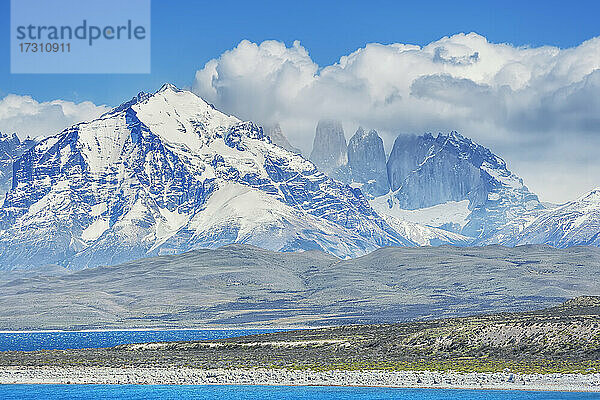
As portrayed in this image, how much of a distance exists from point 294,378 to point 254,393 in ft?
36.8

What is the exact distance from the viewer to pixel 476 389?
428ft

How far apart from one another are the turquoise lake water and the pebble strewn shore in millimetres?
3144

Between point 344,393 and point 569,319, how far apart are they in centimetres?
5302

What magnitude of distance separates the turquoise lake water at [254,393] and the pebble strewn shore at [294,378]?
3144mm

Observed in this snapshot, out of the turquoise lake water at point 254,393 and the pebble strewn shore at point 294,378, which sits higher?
the pebble strewn shore at point 294,378

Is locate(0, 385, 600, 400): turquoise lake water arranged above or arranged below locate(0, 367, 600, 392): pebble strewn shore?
below

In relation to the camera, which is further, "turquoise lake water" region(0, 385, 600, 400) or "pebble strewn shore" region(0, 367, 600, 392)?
"pebble strewn shore" region(0, 367, 600, 392)

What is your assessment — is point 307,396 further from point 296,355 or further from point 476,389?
point 296,355

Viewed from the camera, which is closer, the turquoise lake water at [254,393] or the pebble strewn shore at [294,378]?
the turquoise lake water at [254,393]

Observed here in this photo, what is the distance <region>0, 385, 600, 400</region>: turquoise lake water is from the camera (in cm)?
12456

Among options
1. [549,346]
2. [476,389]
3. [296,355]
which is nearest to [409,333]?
[296,355]

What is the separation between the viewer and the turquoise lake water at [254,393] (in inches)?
4904

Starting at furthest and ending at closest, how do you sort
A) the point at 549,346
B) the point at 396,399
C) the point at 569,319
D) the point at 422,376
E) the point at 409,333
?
the point at 409,333, the point at 569,319, the point at 549,346, the point at 422,376, the point at 396,399

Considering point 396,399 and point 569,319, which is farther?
point 569,319
